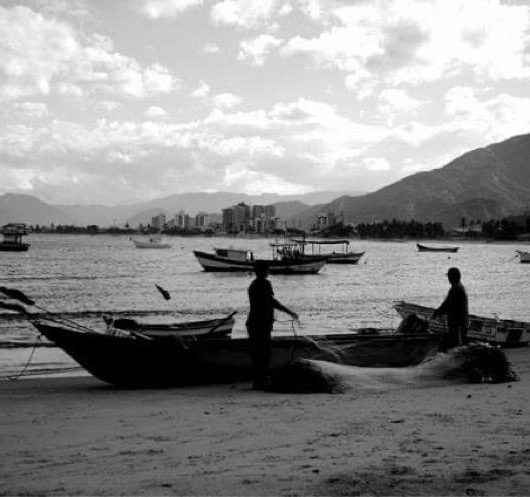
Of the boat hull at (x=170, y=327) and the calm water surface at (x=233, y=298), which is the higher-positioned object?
the boat hull at (x=170, y=327)

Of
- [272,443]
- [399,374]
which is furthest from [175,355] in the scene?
[272,443]

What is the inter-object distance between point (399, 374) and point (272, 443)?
4553 millimetres

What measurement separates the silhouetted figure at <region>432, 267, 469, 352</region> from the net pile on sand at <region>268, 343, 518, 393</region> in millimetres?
728

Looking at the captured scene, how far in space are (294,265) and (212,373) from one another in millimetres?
52192

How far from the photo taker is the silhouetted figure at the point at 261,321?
10352mm

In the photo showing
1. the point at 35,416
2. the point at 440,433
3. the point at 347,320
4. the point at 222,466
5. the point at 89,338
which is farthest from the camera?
the point at 347,320

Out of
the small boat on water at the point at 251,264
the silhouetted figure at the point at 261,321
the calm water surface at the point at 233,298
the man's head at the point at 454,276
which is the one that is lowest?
the calm water surface at the point at 233,298

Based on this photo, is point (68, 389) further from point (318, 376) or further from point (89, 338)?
point (318, 376)

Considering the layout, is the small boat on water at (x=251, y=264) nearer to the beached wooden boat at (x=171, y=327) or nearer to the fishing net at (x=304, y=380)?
the beached wooden boat at (x=171, y=327)

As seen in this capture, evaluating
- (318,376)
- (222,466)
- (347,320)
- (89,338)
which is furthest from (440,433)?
(347,320)

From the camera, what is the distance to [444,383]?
35.2 feet

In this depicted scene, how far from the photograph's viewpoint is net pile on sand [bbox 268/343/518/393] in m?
10.2

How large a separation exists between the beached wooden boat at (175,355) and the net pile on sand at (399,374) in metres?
0.96

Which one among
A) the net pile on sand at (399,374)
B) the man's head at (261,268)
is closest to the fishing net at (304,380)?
the net pile on sand at (399,374)
